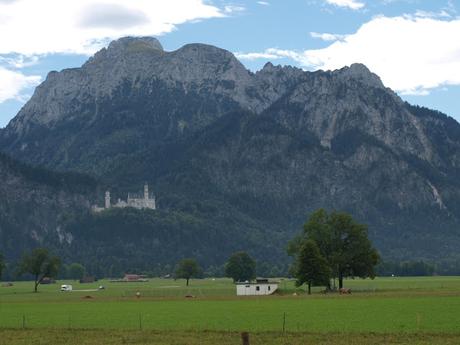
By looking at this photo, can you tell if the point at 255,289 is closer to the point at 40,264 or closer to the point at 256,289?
the point at 256,289

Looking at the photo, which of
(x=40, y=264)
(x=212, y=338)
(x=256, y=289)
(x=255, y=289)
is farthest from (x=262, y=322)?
(x=40, y=264)

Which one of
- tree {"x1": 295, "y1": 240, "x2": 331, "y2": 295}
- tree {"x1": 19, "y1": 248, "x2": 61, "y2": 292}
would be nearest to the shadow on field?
tree {"x1": 295, "y1": 240, "x2": 331, "y2": 295}

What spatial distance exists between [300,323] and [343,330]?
23.3 ft

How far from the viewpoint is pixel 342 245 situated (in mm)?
145625

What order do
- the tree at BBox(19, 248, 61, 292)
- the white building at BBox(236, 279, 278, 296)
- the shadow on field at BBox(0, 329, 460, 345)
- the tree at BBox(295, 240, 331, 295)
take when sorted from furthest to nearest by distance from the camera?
the tree at BBox(19, 248, 61, 292)
the white building at BBox(236, 279, 278, 296)
the tree at BBox(295, 240, 331, 295)
the shadow on field at BBox(0, 329, 460, 345)

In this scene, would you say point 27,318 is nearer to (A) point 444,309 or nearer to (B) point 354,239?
(A) point 444,309

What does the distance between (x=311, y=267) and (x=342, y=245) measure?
603 inches

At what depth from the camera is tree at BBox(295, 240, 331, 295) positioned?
432 ft

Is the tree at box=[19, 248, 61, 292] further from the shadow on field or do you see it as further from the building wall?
the shadow on field

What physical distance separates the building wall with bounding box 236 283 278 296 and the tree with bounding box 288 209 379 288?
7568mm

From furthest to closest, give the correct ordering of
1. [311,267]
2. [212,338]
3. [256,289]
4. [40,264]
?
[40,264]
[256,289]
[311,267]
[212,338]

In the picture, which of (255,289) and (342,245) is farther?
(342,245)

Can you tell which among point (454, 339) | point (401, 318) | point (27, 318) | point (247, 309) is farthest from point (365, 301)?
point (454, 339)

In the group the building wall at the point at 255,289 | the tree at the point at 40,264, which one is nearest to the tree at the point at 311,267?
the building wall at the point at 255,289
